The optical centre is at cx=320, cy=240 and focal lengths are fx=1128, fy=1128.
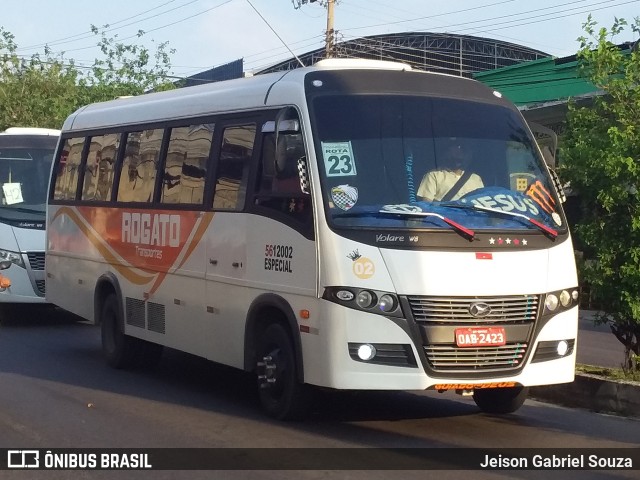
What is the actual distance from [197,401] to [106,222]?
3134 millimetres

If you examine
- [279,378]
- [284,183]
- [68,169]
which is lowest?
[279,378]

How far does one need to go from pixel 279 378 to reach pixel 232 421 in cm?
57

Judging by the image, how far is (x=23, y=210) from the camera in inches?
696

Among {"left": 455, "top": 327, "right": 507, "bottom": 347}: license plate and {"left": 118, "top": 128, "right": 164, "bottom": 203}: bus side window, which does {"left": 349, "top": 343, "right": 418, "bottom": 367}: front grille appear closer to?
{"left": 455, "top": 327, "right": 507, "bottom": 347}: license plate

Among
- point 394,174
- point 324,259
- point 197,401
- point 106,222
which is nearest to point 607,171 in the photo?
point 394,174

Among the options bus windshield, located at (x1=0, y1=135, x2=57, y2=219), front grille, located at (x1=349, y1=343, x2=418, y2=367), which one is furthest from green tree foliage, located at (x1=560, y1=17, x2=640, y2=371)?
bus windshield, located at (x1=0, y1=135, x2=57, y2=219)

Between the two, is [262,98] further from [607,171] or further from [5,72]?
[5,72]

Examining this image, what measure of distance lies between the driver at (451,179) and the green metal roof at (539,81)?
64.0 ft

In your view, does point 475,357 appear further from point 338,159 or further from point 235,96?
point 235,96

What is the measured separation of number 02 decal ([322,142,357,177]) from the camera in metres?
8.86

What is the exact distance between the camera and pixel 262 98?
9859mm

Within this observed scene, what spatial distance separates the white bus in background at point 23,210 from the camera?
56.4ft

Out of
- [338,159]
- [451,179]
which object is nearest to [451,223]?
[451,179]

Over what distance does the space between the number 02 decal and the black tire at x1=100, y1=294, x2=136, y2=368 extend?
4.49m
